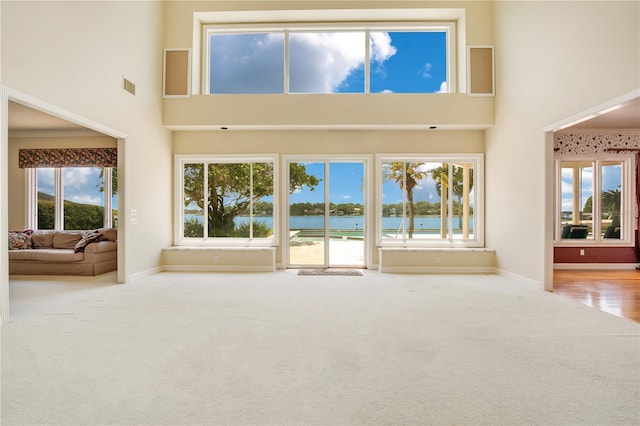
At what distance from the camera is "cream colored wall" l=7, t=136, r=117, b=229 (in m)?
7.47

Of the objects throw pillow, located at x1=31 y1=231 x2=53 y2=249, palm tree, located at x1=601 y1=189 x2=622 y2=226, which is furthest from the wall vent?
palm tree, located at x1=601 y1=189 x2=622 y2=226

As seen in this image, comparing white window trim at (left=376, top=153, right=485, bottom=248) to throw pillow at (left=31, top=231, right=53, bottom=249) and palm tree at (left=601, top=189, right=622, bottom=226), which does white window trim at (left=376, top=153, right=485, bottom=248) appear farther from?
throw pillow at (left=31, top=231, right=53, bottom=249)

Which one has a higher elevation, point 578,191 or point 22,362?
point 578,191

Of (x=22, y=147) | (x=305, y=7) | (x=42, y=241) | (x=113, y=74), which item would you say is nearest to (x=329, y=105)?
(x=305, y=7)

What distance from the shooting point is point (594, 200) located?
7195 mm

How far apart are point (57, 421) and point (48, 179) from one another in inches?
320

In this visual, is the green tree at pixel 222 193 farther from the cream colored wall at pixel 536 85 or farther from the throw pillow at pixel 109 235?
the cream colored wall at pixel 536 85

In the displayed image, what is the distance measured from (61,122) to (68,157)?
1.11 m

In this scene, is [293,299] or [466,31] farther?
[466,31]

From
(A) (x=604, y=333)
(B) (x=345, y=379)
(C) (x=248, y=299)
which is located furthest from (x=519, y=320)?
(C) (x=248, y=299)

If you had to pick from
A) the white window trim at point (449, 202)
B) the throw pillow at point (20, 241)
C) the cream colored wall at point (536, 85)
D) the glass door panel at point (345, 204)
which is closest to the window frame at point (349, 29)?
the cream colored wall at point (536, 85)

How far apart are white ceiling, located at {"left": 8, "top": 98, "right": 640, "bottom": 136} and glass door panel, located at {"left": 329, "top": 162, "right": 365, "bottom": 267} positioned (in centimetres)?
389

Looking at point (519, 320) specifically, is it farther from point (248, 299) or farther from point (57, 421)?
point (57, 421)

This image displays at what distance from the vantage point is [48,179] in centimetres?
785
